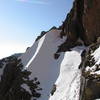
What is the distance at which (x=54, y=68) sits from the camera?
44.5 metres

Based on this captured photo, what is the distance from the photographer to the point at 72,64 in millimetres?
37844

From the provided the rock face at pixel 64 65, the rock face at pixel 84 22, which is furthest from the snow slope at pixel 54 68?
the rock face at pixel 84 22

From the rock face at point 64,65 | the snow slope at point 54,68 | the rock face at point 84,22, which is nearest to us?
the rock face at point 64,65

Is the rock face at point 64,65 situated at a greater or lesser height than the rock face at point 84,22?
lesser

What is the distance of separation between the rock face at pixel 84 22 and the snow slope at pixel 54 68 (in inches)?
122

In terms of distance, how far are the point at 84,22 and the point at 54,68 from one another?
33.3ft

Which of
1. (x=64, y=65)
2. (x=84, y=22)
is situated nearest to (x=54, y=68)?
(x=64, y=65)

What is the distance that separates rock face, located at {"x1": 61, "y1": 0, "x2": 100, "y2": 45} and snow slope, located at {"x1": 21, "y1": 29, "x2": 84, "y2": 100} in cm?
309

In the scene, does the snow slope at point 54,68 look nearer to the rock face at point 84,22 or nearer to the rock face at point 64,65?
the rock face at point 64,65

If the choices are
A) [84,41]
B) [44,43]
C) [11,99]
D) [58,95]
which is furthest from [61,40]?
[58,95]

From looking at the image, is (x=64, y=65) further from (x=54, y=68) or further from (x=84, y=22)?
(x=84, y=22)

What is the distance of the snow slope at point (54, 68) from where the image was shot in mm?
31356

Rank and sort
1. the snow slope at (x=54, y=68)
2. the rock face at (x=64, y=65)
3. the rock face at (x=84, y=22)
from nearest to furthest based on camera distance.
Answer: the rock face at (x=64, y=65) → the snow slope at (x=54, y=68) → the rock face at (x=84, y=22)

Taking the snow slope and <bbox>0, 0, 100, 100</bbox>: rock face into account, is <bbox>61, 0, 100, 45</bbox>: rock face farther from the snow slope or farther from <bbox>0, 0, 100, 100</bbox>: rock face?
the snow slope
